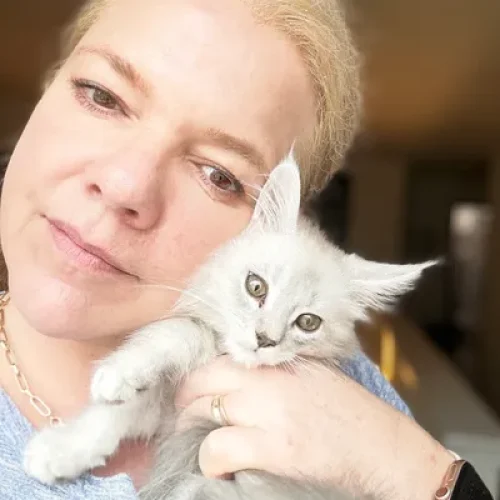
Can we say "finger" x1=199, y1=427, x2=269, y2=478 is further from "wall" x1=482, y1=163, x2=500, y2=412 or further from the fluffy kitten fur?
"wall" x1=482, y1=163, x2=500, y2=412

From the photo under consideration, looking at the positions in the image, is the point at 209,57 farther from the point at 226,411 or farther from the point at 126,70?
the point at 226,411

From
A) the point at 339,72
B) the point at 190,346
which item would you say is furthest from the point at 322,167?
the point at 190,346

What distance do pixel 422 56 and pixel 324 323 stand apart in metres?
3.35

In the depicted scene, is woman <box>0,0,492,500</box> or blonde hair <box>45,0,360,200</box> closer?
woman <box>0,0,492,500</box>

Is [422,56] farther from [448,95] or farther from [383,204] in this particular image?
[383,204]

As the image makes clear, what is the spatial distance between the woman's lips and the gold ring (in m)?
0.22

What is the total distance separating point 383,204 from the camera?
6.88m

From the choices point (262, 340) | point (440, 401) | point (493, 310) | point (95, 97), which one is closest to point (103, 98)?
point (95, 97)

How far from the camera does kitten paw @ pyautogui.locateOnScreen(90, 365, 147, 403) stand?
84 centimetres

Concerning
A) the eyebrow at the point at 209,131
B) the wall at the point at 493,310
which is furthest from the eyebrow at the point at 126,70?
the wall at the point at 493,310

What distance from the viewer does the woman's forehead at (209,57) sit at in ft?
2.98

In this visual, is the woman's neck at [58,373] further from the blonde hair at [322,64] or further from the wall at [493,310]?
the wall at [493,310]

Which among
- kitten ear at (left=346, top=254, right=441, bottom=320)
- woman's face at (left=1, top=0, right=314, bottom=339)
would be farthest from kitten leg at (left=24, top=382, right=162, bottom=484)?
kitten ear at (left=346, top=254, right=441, bottom=320)

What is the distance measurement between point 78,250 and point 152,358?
16cm
